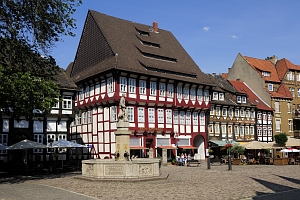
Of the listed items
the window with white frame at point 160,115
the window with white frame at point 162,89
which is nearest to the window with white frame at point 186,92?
A: the window with white frame at point 162,89

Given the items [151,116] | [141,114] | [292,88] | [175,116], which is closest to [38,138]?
[141,114]

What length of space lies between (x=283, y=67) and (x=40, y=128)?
4109 centimetres

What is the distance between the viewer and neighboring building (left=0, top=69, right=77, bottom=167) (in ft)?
105

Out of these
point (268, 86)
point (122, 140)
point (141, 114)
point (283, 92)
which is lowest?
point (122, 140)

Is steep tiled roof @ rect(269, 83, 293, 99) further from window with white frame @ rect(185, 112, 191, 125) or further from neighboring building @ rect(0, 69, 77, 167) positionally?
neighboring building @ rect(0, 69, 77, 167)

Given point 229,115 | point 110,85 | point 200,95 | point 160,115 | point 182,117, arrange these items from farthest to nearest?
point 229,115 < point 200,95 < point 182,117 < point 160,115 < point 110,85

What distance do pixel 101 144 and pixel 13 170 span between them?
490 inches

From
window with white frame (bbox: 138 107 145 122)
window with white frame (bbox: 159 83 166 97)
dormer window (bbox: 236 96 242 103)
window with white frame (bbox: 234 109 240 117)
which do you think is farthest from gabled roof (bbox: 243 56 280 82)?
window with white frame (bbox: 138 107 145 122)

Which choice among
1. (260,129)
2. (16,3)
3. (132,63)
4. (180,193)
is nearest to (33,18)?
(16,3)

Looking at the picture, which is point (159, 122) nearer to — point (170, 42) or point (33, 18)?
point (170, 42)

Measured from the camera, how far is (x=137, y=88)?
38594 mm

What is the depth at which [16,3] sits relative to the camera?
61.4 ft

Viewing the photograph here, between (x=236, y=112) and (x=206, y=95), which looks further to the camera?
(x=236, y=112)

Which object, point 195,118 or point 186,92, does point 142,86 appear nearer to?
point 186,92
